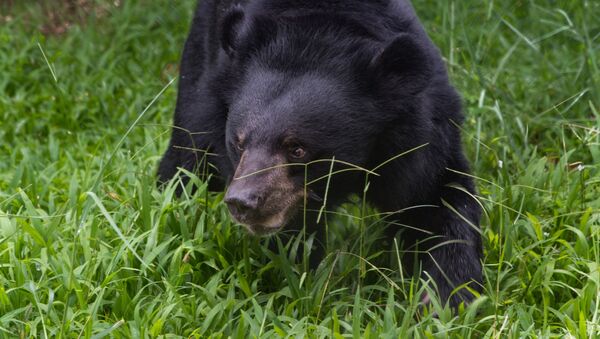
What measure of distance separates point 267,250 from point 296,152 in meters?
0.59

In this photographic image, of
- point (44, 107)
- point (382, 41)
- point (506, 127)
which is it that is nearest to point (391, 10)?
point (382, 41)

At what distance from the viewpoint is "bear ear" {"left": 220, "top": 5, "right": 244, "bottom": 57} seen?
4.53 m

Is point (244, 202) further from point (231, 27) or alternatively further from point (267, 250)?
point (231, 27)

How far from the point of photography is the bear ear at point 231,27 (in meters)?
4.53

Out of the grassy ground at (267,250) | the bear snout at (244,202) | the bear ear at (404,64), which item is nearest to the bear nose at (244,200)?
the bear snout at (244,202)

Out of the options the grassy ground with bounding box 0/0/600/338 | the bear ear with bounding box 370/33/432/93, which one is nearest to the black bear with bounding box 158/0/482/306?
the bear ear with bounding box 370/33/432/93

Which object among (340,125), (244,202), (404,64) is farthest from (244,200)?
(404,64)

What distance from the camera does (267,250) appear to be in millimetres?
4523

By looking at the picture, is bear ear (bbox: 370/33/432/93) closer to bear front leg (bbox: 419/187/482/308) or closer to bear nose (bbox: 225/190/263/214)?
bear front leg (bbox: 419/187/482/308)

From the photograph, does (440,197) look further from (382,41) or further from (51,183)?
(51,183)

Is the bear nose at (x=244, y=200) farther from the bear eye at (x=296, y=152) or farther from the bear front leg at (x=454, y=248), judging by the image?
the bear front leg at (x=454, y=248)

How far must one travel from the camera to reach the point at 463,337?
3.89m

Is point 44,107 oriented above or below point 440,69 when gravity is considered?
below

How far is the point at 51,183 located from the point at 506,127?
250cm
